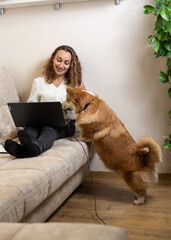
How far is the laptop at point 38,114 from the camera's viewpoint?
96.7 inches

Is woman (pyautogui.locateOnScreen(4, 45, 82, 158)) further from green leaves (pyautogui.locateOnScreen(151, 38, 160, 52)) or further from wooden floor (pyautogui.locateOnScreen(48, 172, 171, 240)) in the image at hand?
green leaves (pyautogui.locateOnScreen(151, 38, 160, 52))

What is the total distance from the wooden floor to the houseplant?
1.61 ft

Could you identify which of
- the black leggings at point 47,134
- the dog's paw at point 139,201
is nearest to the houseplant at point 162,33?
the dog's paw at point 139,201

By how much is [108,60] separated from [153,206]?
1.34 meters

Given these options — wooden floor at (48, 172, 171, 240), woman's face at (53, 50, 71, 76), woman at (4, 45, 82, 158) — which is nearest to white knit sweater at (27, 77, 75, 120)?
woman at (4, 45, 82, 158)

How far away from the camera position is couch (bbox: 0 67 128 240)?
996 mm

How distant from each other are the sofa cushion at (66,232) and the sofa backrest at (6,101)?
176 cm

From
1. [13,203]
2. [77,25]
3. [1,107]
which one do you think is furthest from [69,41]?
[13,203]

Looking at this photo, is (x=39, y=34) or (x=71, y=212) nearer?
(x=71, y=212)

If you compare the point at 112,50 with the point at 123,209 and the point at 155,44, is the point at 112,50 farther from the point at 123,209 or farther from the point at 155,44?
the point at 123,209

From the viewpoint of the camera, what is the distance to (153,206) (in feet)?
7.88

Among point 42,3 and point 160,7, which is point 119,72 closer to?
point 160,7

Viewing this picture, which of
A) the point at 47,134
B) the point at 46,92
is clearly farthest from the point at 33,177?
the point at 46,92

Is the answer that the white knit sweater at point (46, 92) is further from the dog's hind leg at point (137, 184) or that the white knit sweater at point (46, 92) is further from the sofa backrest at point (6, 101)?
the dog's hind leg at point (137, 184)
